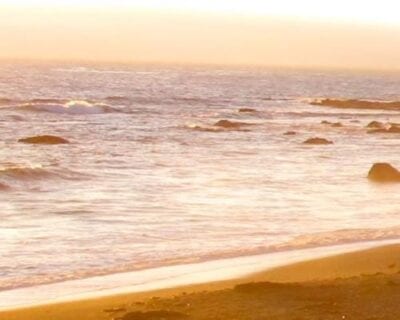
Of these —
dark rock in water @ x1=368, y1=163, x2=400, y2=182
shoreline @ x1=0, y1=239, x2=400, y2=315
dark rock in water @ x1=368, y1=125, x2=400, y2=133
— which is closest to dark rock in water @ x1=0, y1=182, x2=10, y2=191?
dark rock in water @ x1=368, y1=163, x2=400, y2=182

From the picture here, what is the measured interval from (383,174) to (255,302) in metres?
19.8

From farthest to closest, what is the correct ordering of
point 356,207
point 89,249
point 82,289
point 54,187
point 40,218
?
point 54,187
point 356,207
point 40,218
point 89,249
point 82,289

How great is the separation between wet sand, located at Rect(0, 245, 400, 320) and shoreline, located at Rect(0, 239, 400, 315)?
31cm

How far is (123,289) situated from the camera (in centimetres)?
1488

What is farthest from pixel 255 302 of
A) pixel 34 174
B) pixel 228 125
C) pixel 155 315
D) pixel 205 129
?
pixel 228 125

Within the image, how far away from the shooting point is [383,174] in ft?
106

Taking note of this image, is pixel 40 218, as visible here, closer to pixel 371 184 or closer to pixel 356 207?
pixel 356 207

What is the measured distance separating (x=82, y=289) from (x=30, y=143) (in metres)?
33.1

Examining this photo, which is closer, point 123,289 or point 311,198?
point 123,289

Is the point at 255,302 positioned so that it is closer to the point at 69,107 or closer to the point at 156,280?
the point at 156,280

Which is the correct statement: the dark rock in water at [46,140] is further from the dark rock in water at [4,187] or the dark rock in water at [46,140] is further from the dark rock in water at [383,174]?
the dark rock in water at [383,174]

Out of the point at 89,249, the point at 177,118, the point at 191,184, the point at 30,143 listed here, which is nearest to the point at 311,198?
the point at 191,184

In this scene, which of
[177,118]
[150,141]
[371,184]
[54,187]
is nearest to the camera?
[54,187]

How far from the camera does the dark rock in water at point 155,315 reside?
12227 mm
